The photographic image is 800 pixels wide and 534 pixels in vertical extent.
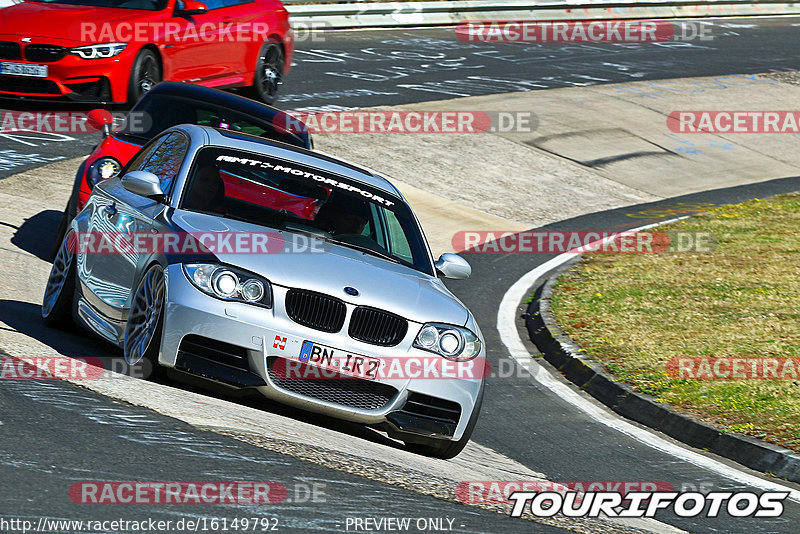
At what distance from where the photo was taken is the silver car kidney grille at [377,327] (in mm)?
A: 6609

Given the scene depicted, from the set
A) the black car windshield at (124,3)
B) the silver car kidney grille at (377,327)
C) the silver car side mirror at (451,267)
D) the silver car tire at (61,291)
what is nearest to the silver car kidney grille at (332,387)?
the silver car kidney grille at (377,327)

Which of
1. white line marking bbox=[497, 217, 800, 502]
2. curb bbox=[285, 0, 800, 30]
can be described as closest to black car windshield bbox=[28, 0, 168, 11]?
white line marking bbox=[497, 217, 800, 502]

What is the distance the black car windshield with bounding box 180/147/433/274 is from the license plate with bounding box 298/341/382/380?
3.75ft

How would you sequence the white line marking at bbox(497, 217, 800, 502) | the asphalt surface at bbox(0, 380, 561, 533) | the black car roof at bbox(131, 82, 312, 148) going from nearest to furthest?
the asphalt surface at bbox(0, 380, 561, 533)
the white line marking at bbox(497, 217, 800, 502)
the black car roof at bbox(131, 82, 312, 148)

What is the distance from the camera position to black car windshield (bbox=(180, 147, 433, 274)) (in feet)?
24.8

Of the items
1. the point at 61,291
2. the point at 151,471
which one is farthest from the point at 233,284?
the point at 61,291

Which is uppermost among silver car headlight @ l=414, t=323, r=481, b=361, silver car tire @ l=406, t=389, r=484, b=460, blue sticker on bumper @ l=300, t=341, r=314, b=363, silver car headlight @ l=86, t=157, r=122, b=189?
silver car headlight @ l=86, t=157, r=122, b=189

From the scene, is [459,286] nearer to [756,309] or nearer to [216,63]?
[756,309]

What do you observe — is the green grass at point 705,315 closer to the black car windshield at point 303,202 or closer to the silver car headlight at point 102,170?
the black car windshield at point 303,202

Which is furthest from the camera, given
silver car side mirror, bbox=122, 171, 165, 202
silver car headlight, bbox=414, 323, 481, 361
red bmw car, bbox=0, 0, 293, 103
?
red bmw car, bbox=0, 0, 293, 103

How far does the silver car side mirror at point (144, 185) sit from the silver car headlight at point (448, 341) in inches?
76.2

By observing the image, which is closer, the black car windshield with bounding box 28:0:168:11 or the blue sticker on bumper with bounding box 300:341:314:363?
the blue sticker on bumper with bounding box 300:341:314:363

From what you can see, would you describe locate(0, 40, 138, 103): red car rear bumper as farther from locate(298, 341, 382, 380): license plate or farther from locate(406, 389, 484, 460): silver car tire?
locate(298, 341, 382, 380): license plate

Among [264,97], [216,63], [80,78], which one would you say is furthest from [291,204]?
[264,97]
